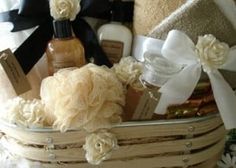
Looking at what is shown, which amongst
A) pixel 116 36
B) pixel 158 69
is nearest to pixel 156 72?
pixel 158 69

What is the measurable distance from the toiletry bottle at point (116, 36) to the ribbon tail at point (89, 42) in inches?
0.5

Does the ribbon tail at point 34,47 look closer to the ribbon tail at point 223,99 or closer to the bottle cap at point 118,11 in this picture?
the bottle cap at point 118,11

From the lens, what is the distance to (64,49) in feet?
1.71

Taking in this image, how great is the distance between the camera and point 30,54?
0.54m

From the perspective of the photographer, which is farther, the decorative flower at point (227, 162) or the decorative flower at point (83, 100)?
the decorative flower at point (227, 162)

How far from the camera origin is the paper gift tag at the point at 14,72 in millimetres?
513

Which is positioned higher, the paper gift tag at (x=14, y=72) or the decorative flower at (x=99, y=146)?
the paper gift tag at (x=14, y=72)

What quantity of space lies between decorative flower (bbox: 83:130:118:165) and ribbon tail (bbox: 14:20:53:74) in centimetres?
15

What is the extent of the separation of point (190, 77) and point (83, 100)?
0.13 meters

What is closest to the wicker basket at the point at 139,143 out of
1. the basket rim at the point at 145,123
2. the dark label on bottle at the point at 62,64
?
the basket rim at the point at 145,123

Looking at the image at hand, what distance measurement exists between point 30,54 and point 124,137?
0.59ft

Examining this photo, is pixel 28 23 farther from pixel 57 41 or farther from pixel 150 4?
pixel 150 4

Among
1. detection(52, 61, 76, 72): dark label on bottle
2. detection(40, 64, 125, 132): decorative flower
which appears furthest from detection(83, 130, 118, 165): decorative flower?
detection(52, 61, 76, 72): dark label on bottle

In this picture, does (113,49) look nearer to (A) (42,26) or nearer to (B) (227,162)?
(A) (42,26)
